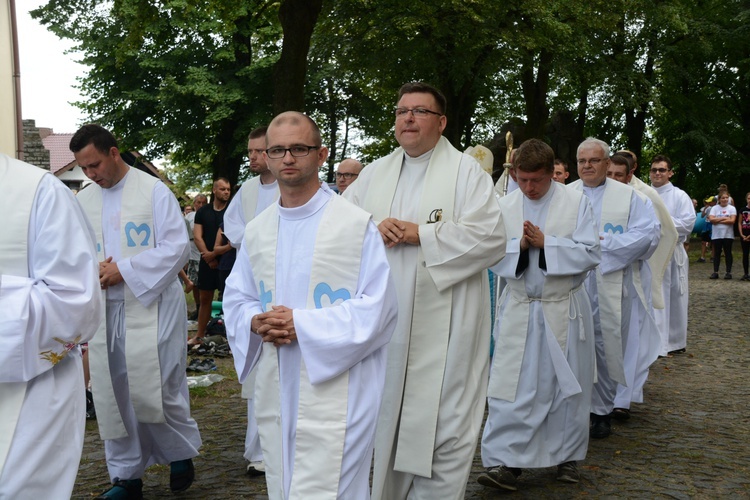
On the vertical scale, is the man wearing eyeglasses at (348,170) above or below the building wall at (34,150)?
below

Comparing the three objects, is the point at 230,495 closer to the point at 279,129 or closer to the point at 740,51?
the point at 279,129

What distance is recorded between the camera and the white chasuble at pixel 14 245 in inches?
138

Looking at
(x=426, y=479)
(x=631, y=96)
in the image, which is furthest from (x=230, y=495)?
(x=631, y=96)

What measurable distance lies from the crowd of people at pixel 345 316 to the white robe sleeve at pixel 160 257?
0.04 ft

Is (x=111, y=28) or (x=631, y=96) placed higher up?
(x=111, y=28)

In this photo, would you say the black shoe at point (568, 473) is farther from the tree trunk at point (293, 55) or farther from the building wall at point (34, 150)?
the building wall at point (34, 150)

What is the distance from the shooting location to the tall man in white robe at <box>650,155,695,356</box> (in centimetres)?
1171

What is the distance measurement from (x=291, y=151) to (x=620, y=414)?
208 inches

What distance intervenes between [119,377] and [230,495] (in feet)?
3.30

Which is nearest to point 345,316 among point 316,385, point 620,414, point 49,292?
point 316,385

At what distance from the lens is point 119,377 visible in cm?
606

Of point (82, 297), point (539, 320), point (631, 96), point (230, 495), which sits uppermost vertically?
point (631, 96)

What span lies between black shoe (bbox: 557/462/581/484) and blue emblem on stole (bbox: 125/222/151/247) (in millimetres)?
3056

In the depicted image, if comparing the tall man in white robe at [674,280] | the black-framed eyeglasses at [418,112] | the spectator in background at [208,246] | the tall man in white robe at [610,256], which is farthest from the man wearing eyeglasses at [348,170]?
the tall man in white robe at [674,280]
